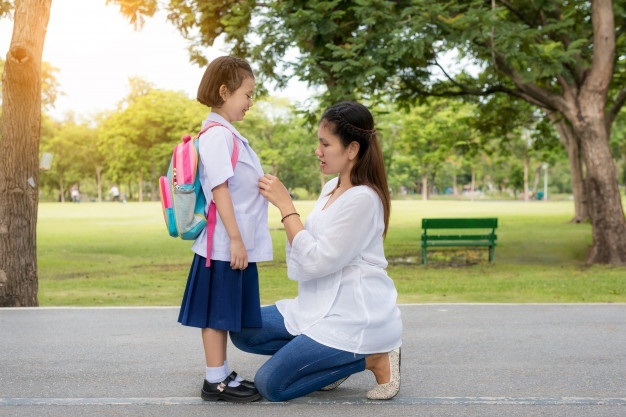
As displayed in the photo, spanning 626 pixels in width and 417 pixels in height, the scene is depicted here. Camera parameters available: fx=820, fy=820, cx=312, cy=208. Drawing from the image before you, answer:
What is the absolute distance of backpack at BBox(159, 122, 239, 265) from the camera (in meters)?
4.35

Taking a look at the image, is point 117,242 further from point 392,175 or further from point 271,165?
point 392,175

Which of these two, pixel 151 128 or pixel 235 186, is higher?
pixel 151 128

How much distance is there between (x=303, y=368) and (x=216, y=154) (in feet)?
4.04

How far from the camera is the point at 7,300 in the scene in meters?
9.44

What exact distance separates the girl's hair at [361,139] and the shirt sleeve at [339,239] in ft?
0.39

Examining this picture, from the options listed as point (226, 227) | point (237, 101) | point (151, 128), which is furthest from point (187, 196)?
point (151, 128)

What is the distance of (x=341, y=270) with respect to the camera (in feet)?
14.6

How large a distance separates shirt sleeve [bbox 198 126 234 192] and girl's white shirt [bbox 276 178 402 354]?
513 millimetres

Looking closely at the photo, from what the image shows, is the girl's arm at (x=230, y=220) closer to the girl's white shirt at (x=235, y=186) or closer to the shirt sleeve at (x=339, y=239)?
the girl's white shirt at (x=235, y=186)

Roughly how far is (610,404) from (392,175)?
80.4 metres

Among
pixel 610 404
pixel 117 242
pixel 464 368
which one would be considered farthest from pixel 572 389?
pixel 117 242

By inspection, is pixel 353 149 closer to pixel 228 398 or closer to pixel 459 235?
pixel 228 398

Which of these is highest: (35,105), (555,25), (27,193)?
→ (555,25)

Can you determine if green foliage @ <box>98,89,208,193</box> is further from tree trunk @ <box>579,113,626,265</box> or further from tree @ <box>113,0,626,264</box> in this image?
tree trunk @ <box>579,113,626,265</box>
